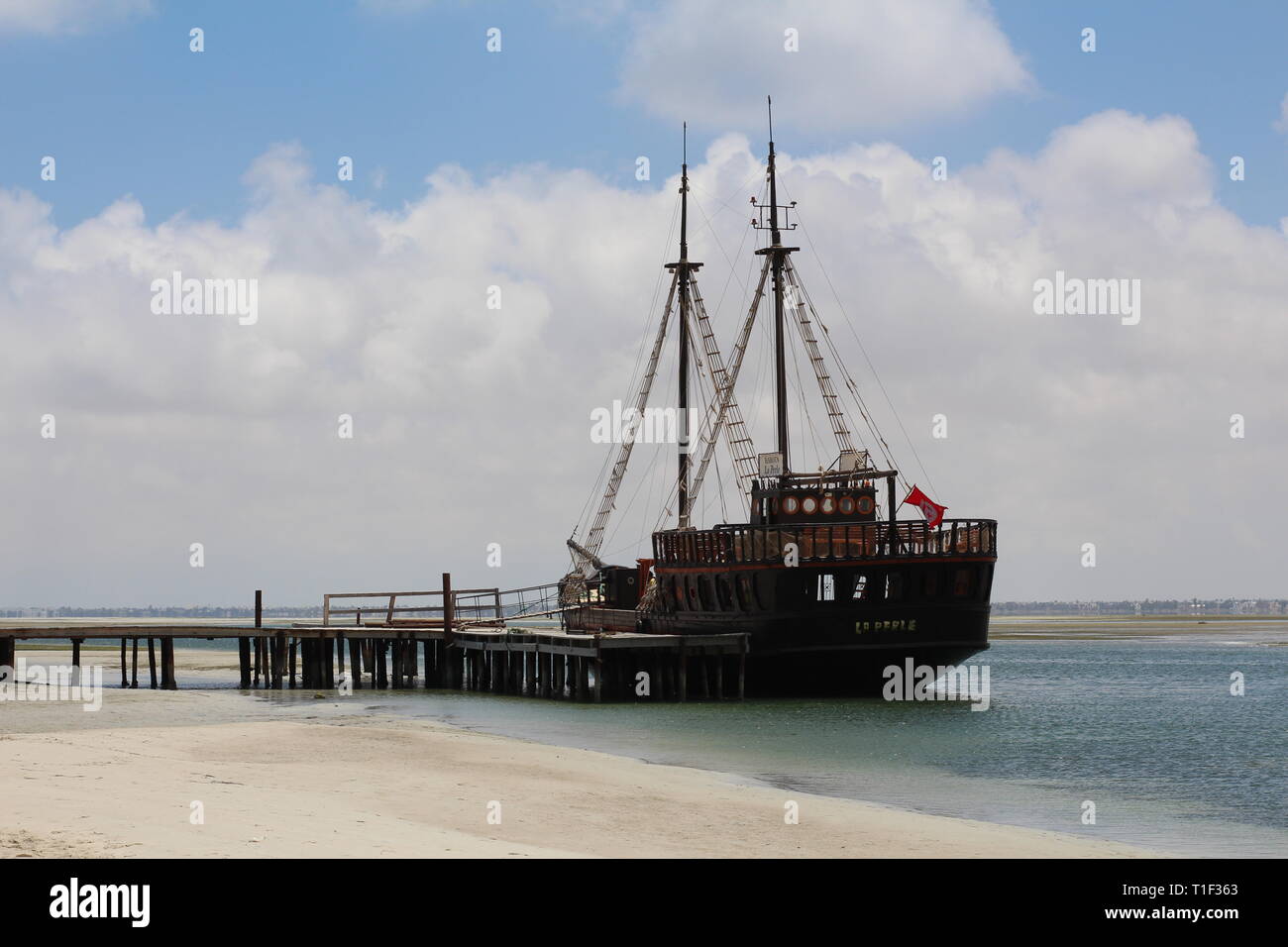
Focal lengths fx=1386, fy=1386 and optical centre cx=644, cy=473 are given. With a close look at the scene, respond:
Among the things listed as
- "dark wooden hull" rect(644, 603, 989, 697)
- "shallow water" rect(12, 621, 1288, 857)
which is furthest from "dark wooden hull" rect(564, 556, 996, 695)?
"shallow water" rect(12, 621, 1288, 857)

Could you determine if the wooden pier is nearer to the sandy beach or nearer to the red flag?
the red flag

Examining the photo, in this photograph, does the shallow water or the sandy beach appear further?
the shallow water

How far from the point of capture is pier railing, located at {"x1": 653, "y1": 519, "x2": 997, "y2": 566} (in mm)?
50781

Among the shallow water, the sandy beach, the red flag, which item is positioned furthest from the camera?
the red flag

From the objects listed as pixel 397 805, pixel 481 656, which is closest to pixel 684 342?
pixel 481 656

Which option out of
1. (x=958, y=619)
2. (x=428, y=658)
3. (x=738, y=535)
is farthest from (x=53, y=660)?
(x=958, y=619)

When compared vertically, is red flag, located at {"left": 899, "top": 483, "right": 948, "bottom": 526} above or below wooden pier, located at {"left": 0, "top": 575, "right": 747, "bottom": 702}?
above

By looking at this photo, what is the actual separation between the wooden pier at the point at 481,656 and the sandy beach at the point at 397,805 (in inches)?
697

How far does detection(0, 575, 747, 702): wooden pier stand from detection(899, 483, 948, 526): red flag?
8.19 m

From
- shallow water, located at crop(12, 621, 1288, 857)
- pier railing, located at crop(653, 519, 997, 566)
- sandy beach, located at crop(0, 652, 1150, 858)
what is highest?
pier railing, located at crop(653, 519, 997, 566)

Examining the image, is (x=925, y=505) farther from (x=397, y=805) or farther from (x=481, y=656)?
(x=397, y=805)

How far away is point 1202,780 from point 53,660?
247 ft

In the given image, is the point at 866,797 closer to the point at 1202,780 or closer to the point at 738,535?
the point at 1202,780

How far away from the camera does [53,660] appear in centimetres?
8781
